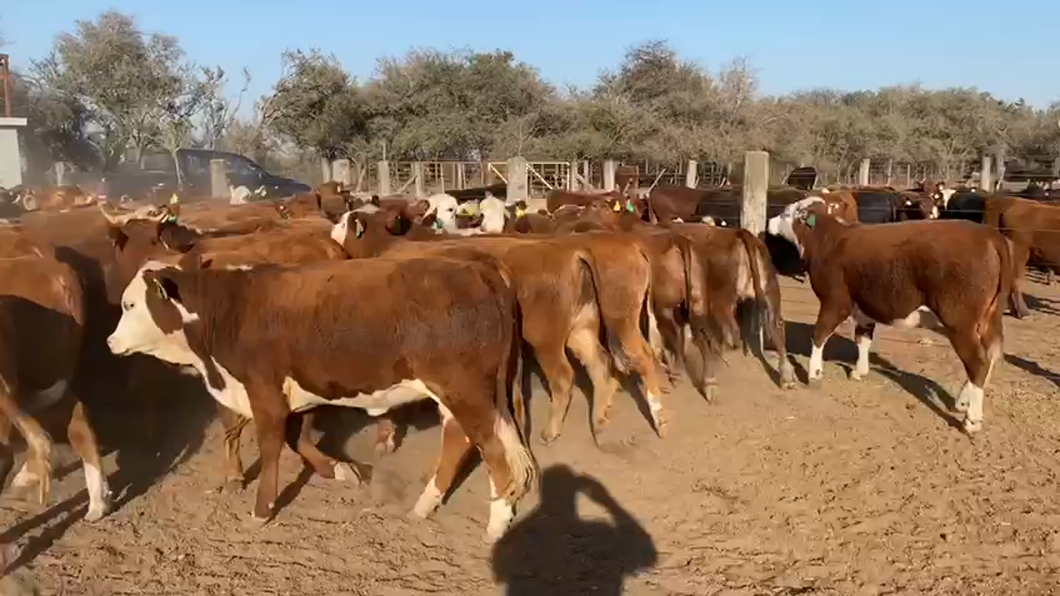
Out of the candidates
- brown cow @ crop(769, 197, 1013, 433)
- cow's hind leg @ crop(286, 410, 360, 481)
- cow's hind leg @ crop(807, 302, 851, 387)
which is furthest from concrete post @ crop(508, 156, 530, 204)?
cow's hind leg @ crop(286, 410, 360, 481)

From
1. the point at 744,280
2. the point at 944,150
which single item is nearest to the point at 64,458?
the point at 744,280

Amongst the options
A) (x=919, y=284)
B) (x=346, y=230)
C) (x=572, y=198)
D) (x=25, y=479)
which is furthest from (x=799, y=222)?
(x=25, y=479)

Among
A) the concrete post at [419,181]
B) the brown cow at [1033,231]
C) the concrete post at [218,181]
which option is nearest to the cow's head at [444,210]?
the brown cow at [1033,231]

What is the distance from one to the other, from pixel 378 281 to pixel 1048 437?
4.96 m

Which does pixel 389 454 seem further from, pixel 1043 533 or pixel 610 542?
pixel 1043 533

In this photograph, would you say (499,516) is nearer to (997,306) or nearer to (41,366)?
(41,366)

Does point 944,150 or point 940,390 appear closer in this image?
point 940,390

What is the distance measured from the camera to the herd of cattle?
5270 mm

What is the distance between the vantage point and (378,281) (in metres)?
5.38

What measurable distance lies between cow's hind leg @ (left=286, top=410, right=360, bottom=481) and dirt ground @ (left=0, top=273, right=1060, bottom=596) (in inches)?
3.7

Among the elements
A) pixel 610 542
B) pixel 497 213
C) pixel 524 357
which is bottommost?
pixel 610 542

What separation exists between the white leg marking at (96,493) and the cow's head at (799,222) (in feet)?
21.7

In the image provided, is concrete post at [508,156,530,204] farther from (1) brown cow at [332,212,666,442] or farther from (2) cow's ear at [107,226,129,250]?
(2) cow's ear at [107,226,129,250]

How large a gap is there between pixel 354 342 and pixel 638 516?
1971 millimetres
